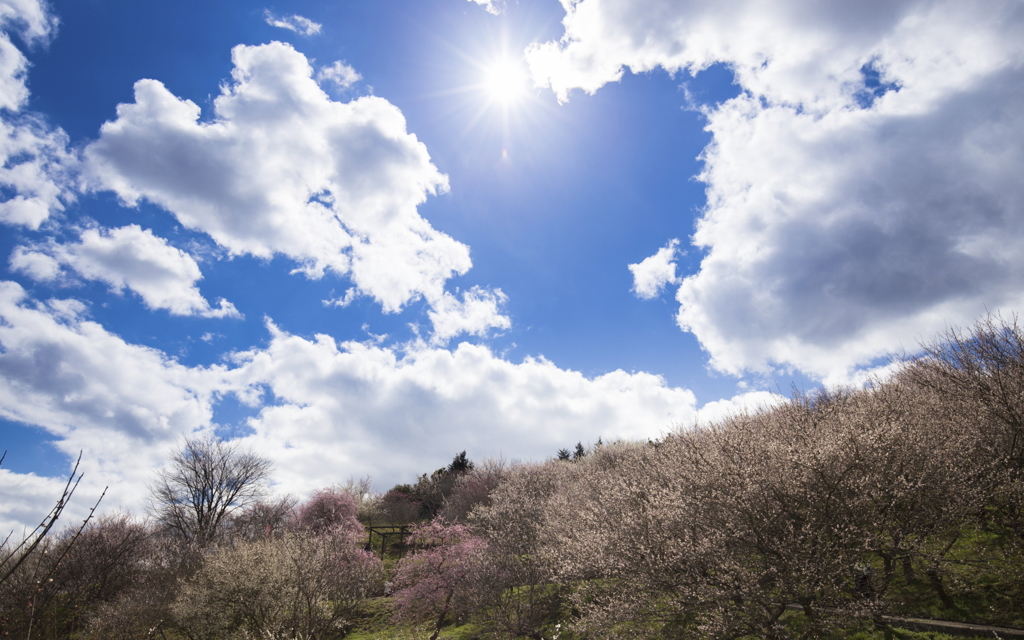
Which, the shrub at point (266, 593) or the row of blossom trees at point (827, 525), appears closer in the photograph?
the row of blossom trees at point (827, 525)

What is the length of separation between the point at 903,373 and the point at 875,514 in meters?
19.3

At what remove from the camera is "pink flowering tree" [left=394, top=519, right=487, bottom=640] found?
23547 millimetres

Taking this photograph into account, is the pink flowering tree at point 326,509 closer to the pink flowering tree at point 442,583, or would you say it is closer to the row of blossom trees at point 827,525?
the pink flowering tree at point 442,583

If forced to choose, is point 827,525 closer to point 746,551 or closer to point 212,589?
point 746,551

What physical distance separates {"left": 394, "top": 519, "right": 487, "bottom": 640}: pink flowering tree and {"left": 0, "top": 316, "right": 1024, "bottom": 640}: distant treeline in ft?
0.42

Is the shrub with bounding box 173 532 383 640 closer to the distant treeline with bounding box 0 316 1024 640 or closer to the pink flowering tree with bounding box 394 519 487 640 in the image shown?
the distant treeline with bounding box 0 316 1024 640

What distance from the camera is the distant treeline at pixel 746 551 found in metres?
13.1

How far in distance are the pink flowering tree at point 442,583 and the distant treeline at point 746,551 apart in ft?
0.42

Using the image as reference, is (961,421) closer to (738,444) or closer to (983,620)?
(983,620)

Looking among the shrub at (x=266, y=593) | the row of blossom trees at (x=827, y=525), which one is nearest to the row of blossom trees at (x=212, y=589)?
the shrub at (x=266, y=593)

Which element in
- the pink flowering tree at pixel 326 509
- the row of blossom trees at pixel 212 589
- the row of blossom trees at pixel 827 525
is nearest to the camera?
the row of blossom trees at pixel 827 525

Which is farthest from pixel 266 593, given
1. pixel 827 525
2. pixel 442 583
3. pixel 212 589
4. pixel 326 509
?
pixel 326 509

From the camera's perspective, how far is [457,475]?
60750mm

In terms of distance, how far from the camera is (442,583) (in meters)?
26.0
